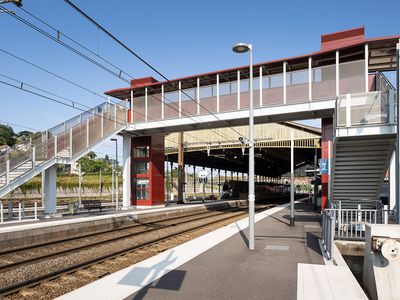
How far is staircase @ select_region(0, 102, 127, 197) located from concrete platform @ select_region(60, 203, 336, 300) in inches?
454

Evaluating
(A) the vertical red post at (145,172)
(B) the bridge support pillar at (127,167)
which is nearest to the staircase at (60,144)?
(B) the bridge support pillar at (127,167)

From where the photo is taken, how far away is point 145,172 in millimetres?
29828

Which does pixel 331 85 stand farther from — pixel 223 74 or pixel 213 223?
pixel 213 223

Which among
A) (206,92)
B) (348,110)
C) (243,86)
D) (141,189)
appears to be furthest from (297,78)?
(141,189)

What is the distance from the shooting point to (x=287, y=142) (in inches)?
1533

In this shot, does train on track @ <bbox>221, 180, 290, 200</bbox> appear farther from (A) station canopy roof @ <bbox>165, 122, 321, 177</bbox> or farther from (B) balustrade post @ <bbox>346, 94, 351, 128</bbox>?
(B) balustrade post @ <bbox>346, 94, 351, 128</bbox>

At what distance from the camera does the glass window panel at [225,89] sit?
77.9ft

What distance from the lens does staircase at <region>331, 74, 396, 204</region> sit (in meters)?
12.5

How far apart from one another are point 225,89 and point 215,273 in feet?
55.1

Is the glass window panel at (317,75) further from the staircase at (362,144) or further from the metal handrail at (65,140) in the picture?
the metal handrail at (65,140)

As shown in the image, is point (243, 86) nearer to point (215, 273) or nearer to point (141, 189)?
point (141, 189)

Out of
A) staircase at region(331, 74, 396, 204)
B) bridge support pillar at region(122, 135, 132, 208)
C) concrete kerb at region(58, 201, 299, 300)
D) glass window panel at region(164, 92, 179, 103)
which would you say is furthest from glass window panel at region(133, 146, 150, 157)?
concrete kerb at region(58, 201, 299, 300)

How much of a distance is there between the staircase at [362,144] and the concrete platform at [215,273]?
3440mm

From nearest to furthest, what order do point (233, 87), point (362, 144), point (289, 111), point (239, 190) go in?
point (362, 144), point (289, 111), point (233, 87), point (239, 190)
